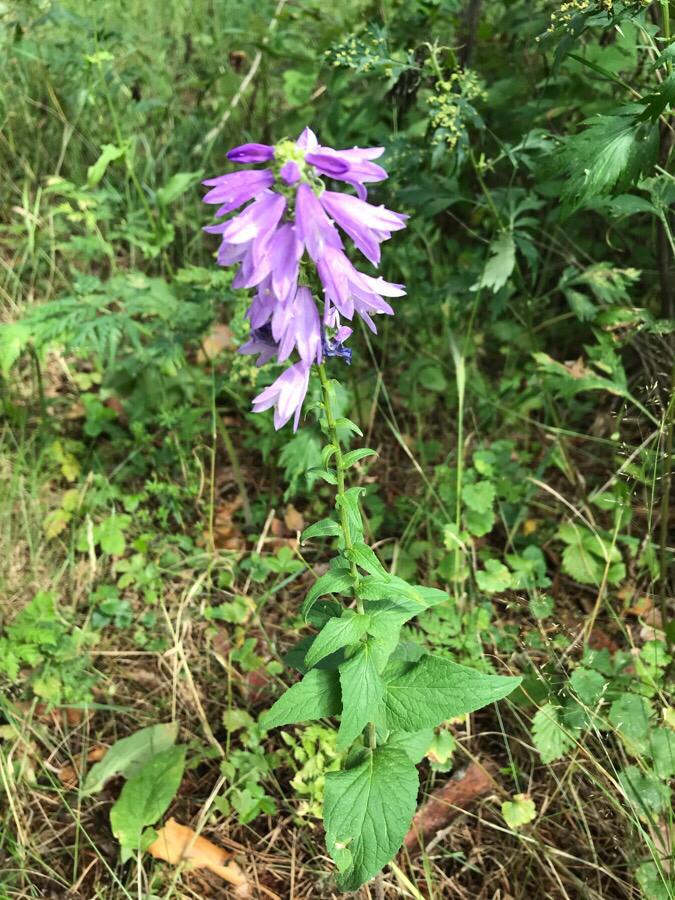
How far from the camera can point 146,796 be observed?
2.24m

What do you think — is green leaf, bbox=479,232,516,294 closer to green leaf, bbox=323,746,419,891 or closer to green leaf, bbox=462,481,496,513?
green leaf, bbox=462,481,496,513

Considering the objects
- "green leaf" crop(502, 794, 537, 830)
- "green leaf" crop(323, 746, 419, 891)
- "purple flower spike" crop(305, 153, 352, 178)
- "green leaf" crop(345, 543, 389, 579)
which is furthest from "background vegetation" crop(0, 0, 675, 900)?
"purple flower spike" crop(305, 153, 352, 178)

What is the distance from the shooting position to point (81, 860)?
2.21m

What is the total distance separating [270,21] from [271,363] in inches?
92.2

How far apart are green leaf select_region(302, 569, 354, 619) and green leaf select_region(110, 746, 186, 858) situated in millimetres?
970

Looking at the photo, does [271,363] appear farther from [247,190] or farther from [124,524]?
[247,190]

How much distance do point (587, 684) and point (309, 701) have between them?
0.88 metres

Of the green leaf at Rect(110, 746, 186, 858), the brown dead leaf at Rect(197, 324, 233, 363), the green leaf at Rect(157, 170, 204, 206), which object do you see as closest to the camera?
the green leaf at Rect(110, 746, 186, 858)

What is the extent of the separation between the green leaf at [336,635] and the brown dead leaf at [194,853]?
0.96 meters

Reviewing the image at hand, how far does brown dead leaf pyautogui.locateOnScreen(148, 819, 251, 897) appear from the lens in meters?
2.17

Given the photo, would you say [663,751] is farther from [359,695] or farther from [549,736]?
[359,695]

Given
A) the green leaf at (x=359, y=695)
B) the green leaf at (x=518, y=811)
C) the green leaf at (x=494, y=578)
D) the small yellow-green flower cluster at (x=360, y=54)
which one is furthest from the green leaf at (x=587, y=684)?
the small yellow-green flower cluster at (x=360, y=54)

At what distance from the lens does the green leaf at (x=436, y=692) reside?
1.68 meters

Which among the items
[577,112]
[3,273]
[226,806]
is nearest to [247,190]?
[226,806]
